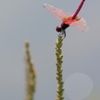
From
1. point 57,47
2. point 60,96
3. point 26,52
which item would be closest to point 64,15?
point 57,47

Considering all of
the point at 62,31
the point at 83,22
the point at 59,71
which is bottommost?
the point at 59,71

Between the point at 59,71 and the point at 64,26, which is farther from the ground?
the point at 64,26

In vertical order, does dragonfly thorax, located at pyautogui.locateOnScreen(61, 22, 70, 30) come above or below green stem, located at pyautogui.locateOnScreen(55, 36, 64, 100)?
above

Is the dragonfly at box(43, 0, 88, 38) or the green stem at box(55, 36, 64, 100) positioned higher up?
the dragonfly at box(43, 0, 88, 38)

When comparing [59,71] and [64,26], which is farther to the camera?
[64,26]

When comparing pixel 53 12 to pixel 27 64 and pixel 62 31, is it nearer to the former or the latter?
pixel 62 31

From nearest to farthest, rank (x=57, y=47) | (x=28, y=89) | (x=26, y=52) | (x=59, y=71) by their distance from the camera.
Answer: (x=28, y=89) → (x=26, y=52) → (x=59, y=71) → (x=57, y=47)

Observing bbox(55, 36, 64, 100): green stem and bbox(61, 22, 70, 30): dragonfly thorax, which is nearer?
bbox(55, 36, 64, 100): green stem

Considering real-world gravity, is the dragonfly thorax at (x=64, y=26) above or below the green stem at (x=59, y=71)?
above

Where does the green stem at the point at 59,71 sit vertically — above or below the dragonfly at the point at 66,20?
below

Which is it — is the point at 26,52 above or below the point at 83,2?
below

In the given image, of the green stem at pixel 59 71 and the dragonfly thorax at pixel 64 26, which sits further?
the dragonfly thorax at pixel 64 26
